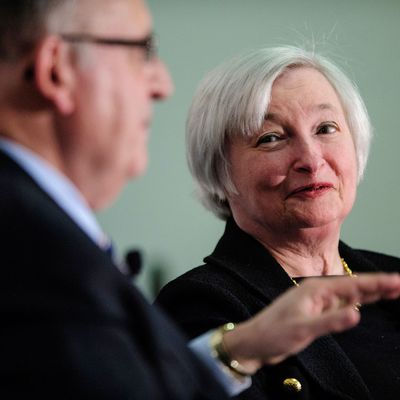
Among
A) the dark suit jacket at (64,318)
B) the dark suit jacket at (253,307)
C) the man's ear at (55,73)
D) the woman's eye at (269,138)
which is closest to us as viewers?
the dark suit jacket at (64,318)

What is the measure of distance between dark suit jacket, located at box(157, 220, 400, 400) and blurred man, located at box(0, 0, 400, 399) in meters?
0.56

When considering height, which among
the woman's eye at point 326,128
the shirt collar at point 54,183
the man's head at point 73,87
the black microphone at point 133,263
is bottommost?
the woman's eye at point 326,128

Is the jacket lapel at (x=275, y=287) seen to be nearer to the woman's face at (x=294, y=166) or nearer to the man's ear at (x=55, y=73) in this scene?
the woman's face at (x=294, y=166)

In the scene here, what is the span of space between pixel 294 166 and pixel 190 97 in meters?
1.26

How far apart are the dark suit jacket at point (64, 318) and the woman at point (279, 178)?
80 centimetres

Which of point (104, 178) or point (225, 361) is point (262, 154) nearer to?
point (225, 361)

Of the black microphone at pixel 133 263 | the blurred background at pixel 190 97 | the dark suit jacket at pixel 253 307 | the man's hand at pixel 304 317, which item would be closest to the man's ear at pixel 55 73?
the black microphone at pixel 133 263

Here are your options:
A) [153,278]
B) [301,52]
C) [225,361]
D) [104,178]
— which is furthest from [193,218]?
[104,178]

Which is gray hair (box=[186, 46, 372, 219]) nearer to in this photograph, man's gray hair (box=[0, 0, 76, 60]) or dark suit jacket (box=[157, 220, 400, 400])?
dark suit jacket (box=[157, 220, 400, 400])

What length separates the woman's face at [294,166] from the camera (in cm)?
186

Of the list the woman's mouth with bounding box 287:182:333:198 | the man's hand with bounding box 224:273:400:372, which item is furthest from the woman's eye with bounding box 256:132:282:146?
the man's hand with bounding box 224:273:400:372

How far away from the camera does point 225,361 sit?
1.24 m

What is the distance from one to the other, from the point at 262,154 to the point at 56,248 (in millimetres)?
1046

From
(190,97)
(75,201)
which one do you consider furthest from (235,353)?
(190,97)
